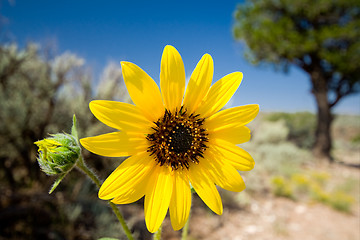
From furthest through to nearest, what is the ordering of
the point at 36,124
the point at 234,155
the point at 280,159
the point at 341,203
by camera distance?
the point at 280,159 → the point at 341,203 → the point at 36,124 → the point at 234,155

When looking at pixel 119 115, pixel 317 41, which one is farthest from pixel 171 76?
pixel 317 41

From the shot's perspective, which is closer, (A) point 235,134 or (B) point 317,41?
(A) point 235,134

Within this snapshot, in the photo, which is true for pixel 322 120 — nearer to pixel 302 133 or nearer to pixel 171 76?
pixel 302 133

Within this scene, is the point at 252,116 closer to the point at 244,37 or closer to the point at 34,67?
the point at 34,67

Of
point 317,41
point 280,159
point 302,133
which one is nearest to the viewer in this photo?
point 280,159

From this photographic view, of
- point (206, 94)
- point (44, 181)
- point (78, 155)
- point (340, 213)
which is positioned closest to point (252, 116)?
point (206, 94)
